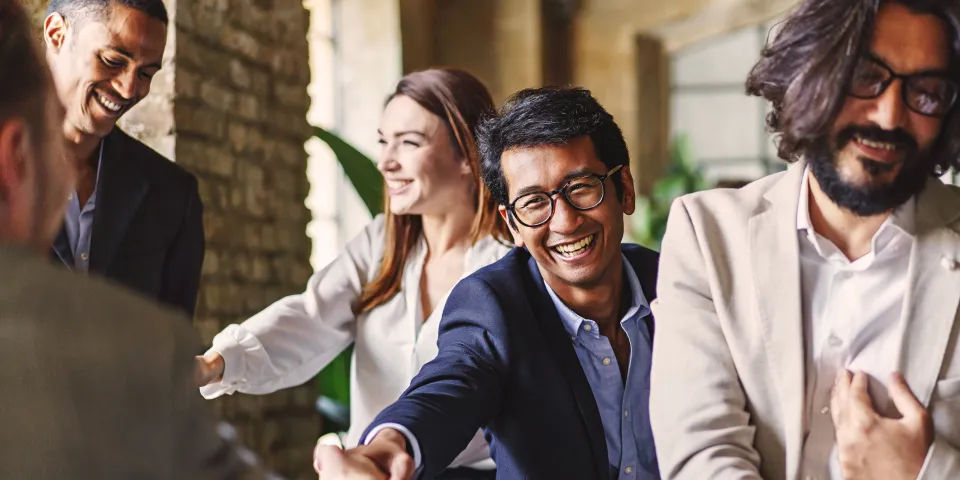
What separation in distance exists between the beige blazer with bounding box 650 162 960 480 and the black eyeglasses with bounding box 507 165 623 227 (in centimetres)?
17

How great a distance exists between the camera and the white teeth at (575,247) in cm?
174

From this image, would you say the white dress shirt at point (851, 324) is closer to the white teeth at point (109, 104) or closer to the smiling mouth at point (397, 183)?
the smiling mouth at point (397, 183)

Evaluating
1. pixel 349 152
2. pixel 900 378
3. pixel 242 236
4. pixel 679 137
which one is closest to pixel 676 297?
pixel 900 378

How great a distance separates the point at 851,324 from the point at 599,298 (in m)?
0.45

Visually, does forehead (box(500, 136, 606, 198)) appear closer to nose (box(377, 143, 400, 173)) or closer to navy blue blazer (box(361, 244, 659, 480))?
A: navy blue blazer (box(361, 244, 659, 480))

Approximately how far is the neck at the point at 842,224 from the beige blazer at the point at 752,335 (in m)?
0.03

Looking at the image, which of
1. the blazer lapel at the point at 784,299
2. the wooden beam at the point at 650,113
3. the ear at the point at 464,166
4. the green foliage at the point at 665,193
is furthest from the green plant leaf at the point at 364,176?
the wooden beam at the point at 650,113

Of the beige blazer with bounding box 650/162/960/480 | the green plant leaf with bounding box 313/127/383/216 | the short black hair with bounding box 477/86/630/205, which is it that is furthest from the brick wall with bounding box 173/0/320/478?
the beige blazer with bounding box 650/162/960/480

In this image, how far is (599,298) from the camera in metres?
1.79

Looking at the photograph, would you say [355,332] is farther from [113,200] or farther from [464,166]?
[113,200]

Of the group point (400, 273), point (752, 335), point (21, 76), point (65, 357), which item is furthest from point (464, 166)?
point (65, 357)

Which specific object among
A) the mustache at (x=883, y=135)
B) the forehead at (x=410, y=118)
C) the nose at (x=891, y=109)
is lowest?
the mustache at (x=883, y=135)

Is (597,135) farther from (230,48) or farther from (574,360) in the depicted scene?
(230,48)

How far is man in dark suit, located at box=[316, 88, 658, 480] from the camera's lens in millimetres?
1716
